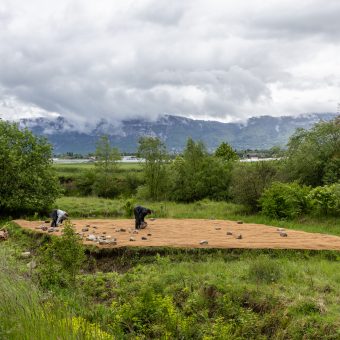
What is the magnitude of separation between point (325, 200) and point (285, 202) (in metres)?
1.91

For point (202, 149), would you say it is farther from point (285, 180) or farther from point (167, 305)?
point (167, 305)

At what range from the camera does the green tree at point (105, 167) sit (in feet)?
162

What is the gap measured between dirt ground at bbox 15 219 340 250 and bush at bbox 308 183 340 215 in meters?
3.93

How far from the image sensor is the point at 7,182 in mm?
24562

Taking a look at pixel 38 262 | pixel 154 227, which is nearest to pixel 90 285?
pixel 38 262

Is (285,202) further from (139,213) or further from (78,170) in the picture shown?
(78,170)

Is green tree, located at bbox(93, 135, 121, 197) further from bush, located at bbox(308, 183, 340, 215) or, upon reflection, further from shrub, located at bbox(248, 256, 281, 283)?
shrub, located at bbox(248, 256, 281, 283)

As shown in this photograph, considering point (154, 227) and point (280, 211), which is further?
point (280, 211)

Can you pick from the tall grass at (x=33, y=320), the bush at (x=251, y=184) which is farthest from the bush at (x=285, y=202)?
the tall grass at (x=33, y=320)

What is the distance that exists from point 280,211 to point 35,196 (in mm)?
14074

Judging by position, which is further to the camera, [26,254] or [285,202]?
[285,202]

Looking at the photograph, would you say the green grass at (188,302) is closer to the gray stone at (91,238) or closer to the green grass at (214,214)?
the gray stone at (91,238)

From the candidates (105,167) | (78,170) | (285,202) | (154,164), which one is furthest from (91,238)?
(78,170)

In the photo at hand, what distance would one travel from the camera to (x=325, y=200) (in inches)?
806
